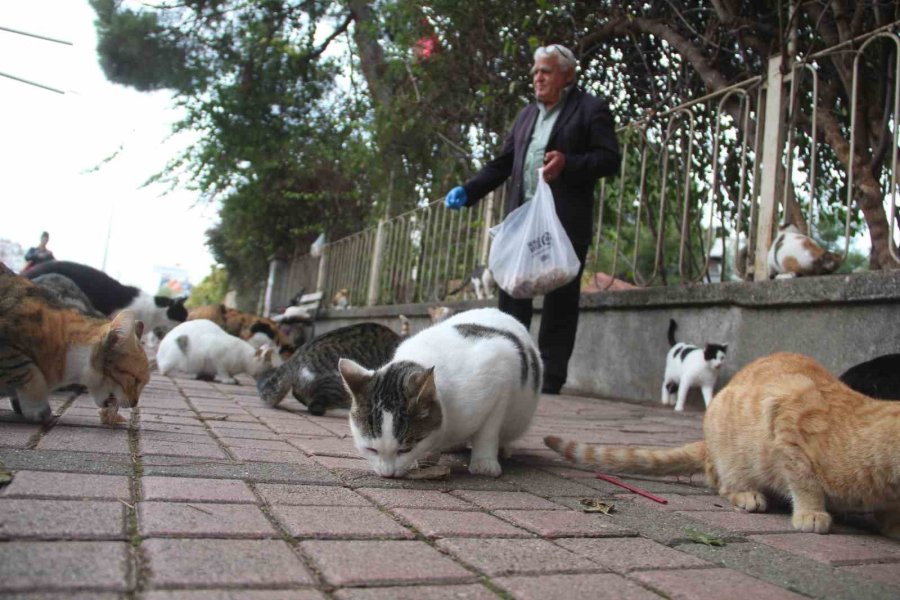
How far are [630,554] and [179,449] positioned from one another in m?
1.63

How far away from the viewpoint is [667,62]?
755 centimetres

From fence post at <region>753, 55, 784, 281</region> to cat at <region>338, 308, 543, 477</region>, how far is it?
2.98 meters

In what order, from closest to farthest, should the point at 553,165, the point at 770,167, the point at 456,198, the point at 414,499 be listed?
the point at 414,499, the point at 553,165, the point at 456,198, the point at 770,167

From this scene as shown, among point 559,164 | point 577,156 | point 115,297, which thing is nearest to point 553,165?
point 559,164

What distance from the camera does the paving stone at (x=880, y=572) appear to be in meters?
1.65

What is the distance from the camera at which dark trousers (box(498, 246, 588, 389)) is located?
5.23m

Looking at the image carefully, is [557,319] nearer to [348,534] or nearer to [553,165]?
[553,165]

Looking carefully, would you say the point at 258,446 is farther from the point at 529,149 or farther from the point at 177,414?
the point at 529,149

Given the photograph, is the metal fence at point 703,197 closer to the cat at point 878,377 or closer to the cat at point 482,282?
the cat at point 482,282

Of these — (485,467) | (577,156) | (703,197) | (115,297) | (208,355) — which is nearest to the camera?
(485,467)

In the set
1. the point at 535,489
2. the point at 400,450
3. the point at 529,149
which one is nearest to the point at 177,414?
the point at 400,450

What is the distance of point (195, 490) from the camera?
185cm

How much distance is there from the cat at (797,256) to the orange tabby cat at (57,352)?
420 centimetres

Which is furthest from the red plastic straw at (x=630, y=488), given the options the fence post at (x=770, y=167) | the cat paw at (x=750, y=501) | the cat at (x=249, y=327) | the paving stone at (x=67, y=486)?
the cat at (x=249, y=327)
